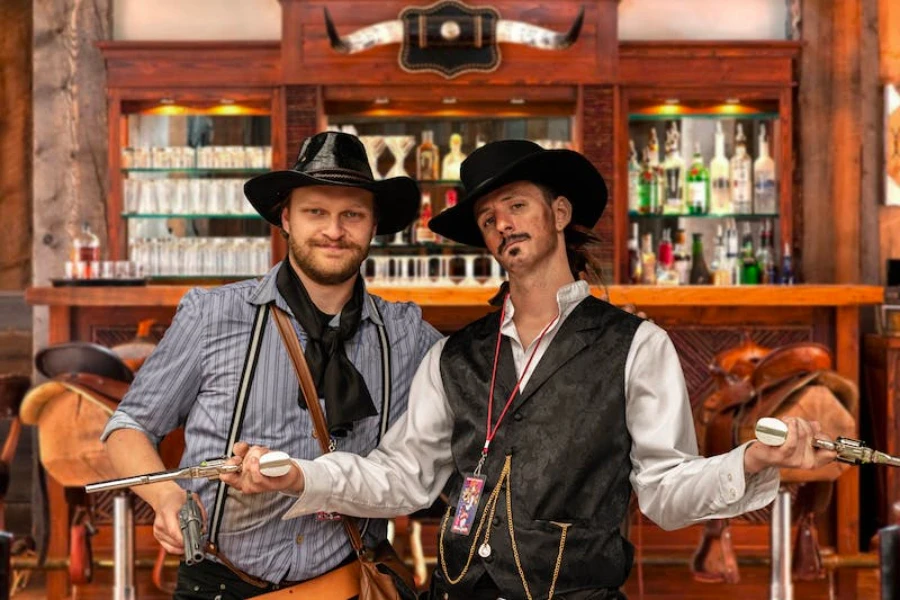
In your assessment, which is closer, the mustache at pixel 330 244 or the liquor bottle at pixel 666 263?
the mustache at pixel 330 244

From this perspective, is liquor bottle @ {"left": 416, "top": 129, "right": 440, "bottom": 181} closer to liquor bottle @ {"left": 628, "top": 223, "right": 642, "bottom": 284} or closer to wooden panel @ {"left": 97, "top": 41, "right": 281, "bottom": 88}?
wooden panel @ {"left": 97, "top": 41, "right": 281, "bottom": 88}

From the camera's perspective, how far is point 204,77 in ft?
21.6

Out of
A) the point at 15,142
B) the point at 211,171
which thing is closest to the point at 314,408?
the point at 211,171

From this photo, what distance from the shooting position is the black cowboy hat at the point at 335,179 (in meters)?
2.38

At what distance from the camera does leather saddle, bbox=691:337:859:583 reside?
13.7ft

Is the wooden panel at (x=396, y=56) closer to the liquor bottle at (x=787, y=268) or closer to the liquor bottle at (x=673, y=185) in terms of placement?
the liquor bottle at (x=673, y=185)

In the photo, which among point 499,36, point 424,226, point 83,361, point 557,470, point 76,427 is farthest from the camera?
point 424,226

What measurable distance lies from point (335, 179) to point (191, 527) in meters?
0.73

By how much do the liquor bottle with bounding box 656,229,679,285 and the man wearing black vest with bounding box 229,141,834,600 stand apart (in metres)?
4.37

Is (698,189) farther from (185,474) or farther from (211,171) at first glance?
(185,474)

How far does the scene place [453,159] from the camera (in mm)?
6812

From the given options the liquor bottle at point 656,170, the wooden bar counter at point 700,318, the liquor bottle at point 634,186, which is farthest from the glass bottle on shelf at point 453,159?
the wooden bar counter at point 700,318

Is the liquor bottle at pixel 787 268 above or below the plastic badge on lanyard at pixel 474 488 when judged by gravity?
above

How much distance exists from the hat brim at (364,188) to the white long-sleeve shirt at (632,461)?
1.08 feet
